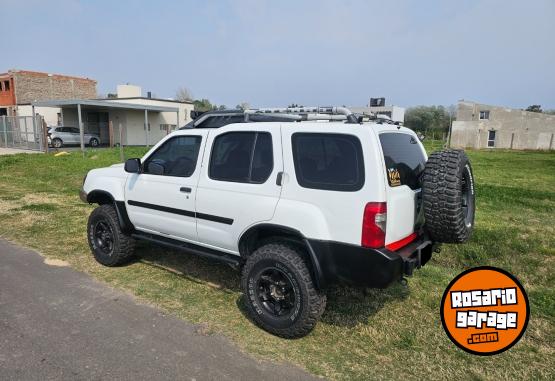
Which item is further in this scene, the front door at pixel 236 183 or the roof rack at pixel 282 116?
the roof rack at pixel 282 116

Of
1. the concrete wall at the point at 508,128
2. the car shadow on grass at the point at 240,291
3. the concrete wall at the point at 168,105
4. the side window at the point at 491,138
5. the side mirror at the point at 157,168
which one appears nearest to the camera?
the car shadow on grass at the point at 240,291

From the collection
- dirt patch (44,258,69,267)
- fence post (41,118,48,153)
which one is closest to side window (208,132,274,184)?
dirt patch (44,258,69,267)

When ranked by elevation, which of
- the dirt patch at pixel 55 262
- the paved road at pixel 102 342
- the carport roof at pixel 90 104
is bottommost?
the paved road at pixel 102 342

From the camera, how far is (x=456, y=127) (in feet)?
132

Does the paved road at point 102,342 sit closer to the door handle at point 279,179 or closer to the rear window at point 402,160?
the door handle at point 279,179

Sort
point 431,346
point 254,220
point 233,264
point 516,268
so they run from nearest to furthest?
point 431,346 → point 254,220 → point 233,264 → point 516,268

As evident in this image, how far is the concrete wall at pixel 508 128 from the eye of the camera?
38.2 meters

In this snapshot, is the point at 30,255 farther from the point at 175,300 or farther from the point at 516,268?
the point at 516,268

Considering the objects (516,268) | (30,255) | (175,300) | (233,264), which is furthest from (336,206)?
(30,255)

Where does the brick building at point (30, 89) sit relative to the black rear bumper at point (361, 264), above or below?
above

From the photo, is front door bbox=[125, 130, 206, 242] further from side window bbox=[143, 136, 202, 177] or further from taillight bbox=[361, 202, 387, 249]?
taillight bbox=[361, 202, 387, 249]

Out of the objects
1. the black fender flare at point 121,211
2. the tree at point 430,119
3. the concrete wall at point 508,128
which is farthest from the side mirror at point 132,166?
the tree at point 430,119

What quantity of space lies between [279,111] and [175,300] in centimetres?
234

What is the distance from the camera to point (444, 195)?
313cm
